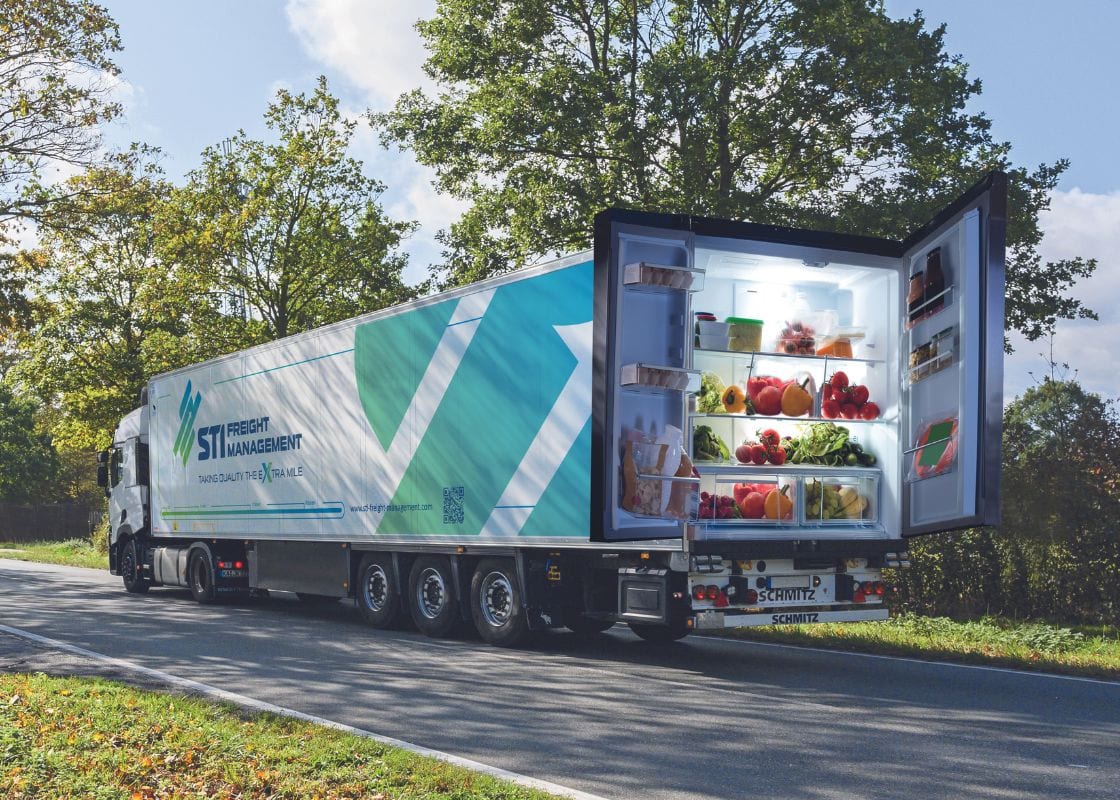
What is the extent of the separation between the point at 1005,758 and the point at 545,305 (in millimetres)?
5859

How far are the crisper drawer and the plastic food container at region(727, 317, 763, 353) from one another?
110 centimetres

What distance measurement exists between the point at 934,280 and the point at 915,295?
38 cm

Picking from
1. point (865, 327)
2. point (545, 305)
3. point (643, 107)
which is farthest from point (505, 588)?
point (643, 107)

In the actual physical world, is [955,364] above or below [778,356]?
below

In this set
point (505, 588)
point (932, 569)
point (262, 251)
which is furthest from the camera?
point (262, 251)

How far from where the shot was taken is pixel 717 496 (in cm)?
1104

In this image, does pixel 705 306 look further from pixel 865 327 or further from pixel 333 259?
pixel 333 259

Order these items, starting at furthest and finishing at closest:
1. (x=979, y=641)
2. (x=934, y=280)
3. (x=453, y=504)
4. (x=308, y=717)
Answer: (x=979, y=641) < (x=453, y=504) < (x=934, y=280) < (x=308, y=717)

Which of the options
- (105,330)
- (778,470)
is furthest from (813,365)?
(105,330)

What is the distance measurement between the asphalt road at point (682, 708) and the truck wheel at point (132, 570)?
22.5 feet

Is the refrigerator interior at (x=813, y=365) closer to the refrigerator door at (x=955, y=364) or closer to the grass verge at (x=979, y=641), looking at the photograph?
the refrigerator door at (x=955, y=364)

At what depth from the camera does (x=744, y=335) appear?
11289 millimetres

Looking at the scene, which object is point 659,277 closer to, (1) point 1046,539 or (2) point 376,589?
(2) point 376,589

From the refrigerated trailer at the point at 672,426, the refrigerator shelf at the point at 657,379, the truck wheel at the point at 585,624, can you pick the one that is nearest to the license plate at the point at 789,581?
the refrigerated trailer at the point at 672,426
